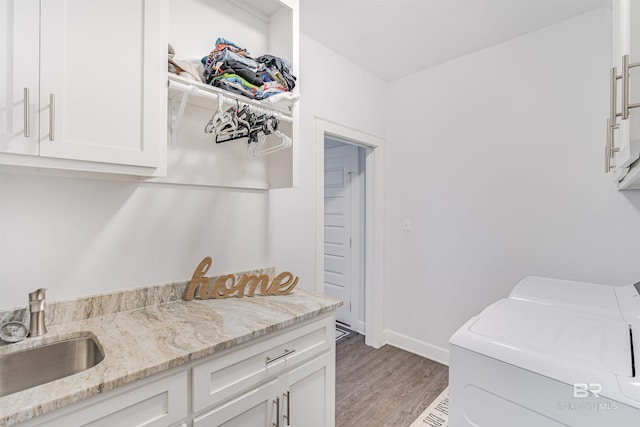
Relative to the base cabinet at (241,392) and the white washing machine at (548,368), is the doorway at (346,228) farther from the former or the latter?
the white washing machine at (548,368)

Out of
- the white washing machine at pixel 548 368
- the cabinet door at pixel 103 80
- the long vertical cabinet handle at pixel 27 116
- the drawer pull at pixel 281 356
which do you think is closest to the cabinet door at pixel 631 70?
the white washing machine at pixel 548 368

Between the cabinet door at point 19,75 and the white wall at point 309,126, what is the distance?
48.0 inches

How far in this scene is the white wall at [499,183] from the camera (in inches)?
76.4

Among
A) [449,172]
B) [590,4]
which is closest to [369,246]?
[449,172]

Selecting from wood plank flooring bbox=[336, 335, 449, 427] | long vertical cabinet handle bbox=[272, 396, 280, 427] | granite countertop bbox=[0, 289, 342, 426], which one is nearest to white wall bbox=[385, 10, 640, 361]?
wood plank flooring bbox=[336, 335, 449, 427]

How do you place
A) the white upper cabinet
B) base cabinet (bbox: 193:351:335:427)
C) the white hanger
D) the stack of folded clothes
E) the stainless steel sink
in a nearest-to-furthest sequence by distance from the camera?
the white upper cabinet, the stainless steel sink, base cabinet (bbox: 193:351:335:427), the stack of folded clothes, the white hanger

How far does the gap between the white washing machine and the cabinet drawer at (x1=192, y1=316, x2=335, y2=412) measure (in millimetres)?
604

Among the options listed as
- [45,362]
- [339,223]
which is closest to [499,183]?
[339,223]

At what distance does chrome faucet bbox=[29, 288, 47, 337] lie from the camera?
108cm

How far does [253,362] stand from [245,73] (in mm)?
1286

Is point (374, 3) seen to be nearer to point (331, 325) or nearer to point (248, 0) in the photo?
point (248, 0)

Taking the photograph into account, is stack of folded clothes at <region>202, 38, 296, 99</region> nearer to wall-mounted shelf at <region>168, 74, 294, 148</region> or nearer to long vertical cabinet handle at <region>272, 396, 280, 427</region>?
wall-mounted shelf at <region>168, 74, 294, 148</region>

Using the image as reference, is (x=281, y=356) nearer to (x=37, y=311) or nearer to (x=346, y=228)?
(x=37, y=311)

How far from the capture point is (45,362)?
1.07 metres
